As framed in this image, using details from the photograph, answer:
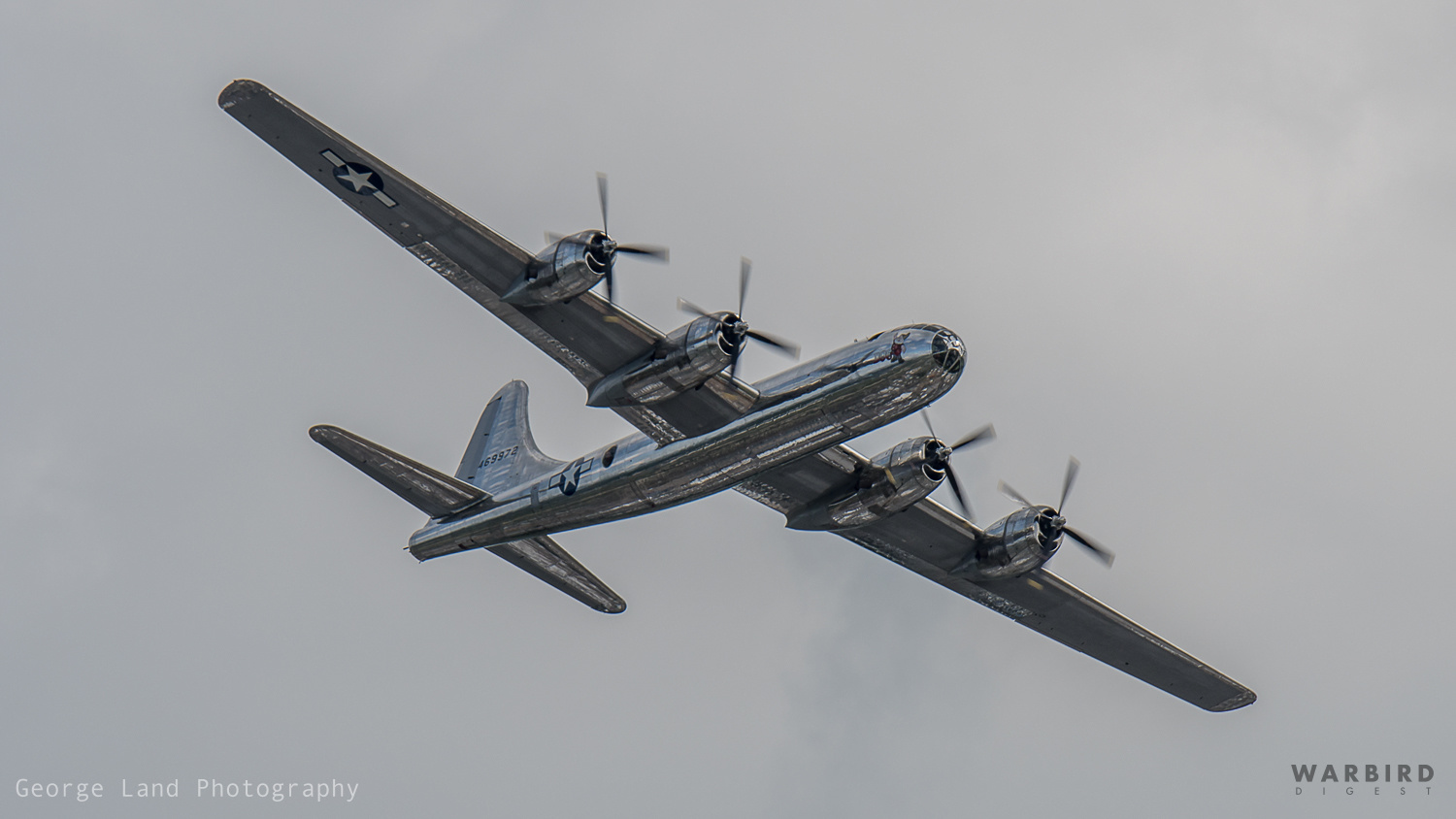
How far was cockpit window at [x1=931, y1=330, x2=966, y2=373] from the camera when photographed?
88.4ft

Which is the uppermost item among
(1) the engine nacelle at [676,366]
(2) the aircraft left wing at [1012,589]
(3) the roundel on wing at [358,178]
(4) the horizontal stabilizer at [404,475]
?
(3) the roundel on wing at [358,178]

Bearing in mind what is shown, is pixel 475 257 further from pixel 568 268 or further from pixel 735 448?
pixel 735 448

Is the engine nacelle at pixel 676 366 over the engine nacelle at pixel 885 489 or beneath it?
over

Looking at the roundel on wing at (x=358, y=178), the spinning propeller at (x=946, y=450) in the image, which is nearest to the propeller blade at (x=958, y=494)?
the spinning propeller at (x=946, y=450)

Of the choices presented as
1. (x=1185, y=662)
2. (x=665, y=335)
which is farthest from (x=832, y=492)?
(x=1185, y=662)

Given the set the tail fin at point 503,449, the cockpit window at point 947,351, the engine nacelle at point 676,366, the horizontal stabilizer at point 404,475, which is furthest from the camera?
the tail fin at point 503,449

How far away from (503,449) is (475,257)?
36.5ft

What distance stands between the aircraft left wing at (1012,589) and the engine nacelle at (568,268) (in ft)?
24.5

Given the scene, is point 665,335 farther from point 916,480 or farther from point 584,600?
point 584,600

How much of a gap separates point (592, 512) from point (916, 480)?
25.2ft

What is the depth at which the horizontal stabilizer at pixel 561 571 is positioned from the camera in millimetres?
36688

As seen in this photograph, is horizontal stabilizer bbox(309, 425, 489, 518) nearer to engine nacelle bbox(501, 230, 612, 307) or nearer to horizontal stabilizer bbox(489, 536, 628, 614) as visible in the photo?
horizontal stabilizer bbox(489, 536, 628, 614)

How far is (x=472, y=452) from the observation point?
40875 millimetres

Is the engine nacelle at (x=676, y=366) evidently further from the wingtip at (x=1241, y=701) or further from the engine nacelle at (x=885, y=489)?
the wingtip at (x=1241, y=701)
